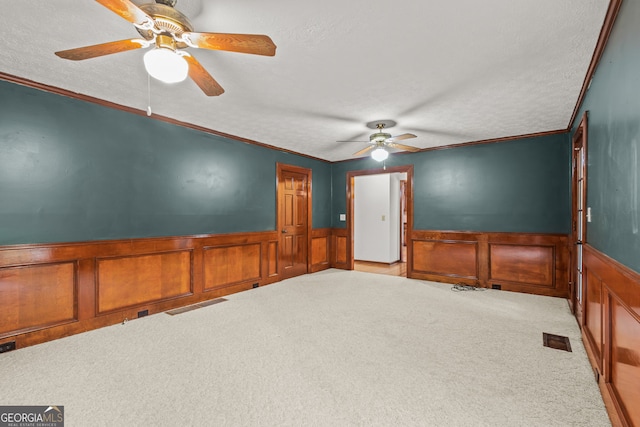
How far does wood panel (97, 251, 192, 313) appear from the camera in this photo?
10.5ft

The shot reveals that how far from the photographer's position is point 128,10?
1.40 meters

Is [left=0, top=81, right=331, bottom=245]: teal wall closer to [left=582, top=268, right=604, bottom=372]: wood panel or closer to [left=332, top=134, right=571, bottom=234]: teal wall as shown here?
[left=332, top=134, right=571, bottom=234]: teal wall

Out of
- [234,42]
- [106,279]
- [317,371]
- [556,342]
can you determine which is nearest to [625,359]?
[556,342]

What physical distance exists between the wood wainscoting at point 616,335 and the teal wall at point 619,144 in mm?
104

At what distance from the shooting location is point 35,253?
2.76 metres

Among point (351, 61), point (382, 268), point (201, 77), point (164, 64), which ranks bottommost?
point (382, 268)

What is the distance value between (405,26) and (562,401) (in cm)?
266

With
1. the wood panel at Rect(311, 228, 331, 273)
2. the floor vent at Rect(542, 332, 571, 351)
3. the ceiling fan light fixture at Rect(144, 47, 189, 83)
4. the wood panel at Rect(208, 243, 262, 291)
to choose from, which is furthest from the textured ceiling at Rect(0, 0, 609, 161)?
the wood panel at Rect(311, 228, 331, 273)

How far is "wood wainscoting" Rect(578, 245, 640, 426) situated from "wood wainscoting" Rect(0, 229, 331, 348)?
415 centimetres

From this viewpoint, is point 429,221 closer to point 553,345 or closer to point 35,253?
point 553,345

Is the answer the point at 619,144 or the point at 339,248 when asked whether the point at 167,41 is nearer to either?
the point at 619,144

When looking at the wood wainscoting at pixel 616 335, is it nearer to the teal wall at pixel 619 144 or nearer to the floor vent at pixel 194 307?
the teal wall at pixel 619 144

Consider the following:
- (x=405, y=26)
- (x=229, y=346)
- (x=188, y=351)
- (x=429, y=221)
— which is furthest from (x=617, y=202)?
(x=429, y=221)

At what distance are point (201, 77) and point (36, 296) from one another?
264 cm
